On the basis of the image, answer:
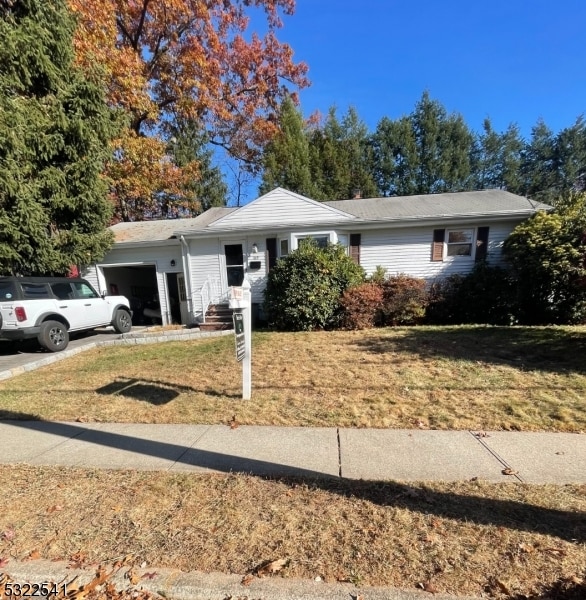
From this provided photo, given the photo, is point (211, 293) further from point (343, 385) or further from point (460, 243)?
point (460, 243)

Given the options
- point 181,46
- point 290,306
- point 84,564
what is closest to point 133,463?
point 84,564

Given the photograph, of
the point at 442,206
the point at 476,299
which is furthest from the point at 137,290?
the point at 476,299

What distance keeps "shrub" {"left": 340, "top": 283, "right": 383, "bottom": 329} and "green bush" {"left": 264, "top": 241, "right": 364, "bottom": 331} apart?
0.24 m

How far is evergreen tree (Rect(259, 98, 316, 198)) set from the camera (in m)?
20.6

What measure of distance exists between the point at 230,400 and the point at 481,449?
3074 millimetres

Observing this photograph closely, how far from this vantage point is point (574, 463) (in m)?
2.93

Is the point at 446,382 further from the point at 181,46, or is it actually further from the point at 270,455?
the point at 181,46

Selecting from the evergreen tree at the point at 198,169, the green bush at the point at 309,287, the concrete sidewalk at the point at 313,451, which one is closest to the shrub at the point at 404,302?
the green bush at the point at 309,287

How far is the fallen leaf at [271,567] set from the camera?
1919 mm

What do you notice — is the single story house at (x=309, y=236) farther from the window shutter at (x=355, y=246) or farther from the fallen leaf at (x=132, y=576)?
the fallen leaf at (x=132, y=576)

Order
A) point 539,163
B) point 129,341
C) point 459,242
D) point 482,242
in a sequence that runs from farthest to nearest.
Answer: point 539,163
point 459,242
point 482,242
point 129,341

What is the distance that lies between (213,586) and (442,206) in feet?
43.3

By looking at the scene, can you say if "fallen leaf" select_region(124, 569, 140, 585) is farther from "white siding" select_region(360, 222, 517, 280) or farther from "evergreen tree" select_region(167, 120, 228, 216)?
"evergreen tree" select_region(167, 120, 228, 216)

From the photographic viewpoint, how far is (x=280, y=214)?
38.9 ft
